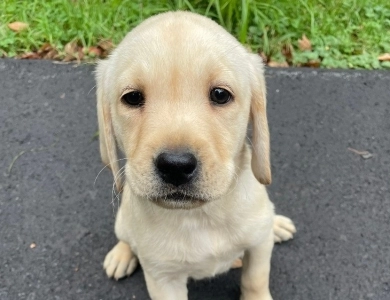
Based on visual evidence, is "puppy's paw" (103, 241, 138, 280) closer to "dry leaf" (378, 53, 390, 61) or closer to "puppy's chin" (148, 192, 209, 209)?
"puppy's chin" (148, 192, 209, 209)

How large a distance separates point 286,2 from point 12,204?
2797 millimetres

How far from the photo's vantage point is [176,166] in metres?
2.00

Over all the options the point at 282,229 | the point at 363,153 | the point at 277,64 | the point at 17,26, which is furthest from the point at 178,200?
the point at 17,26

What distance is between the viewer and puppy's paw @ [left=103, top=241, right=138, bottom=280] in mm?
3138

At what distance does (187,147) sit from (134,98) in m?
0.37

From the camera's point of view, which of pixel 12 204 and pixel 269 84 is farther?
pixel 269 84

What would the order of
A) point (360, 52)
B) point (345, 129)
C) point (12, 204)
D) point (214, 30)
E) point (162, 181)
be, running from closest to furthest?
point (162, 181), point (214, 30), point (12, 204), point (345, 129), point (360, 52)

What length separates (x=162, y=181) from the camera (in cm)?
208

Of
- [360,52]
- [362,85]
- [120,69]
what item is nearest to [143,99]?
[120,69]

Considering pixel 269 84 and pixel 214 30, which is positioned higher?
pixel 214 30

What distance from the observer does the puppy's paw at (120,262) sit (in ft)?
10.3

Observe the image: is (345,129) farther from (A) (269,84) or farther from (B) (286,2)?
(B) (286,2)

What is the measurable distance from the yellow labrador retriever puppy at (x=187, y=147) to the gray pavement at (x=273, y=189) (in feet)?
1.65

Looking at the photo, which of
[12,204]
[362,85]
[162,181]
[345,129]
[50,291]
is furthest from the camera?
[362,85]
